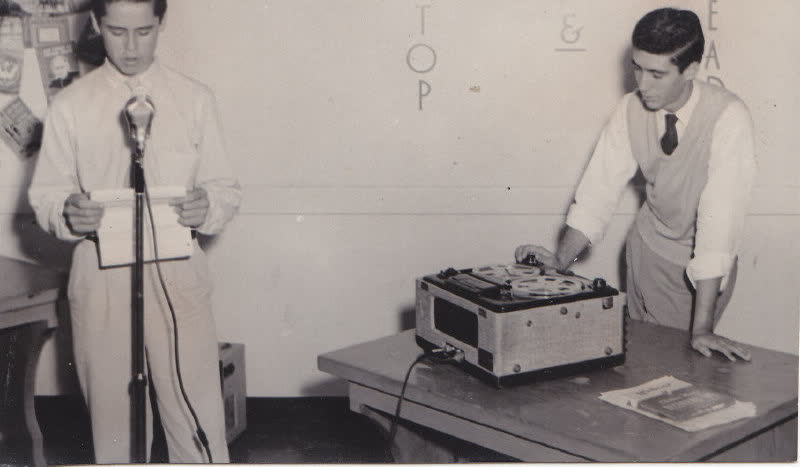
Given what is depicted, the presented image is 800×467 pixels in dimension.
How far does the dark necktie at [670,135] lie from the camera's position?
A: 236 centimetres

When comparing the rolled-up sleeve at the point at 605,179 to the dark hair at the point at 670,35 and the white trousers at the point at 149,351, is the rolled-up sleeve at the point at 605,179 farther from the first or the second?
the white trousers at the point at 149,351

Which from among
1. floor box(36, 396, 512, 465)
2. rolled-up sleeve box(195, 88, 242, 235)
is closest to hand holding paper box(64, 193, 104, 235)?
rolled-up sleeve box(195, 88, 242, 235)

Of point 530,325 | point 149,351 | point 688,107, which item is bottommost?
point 149,351

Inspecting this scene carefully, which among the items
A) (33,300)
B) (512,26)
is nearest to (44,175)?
(33,300)

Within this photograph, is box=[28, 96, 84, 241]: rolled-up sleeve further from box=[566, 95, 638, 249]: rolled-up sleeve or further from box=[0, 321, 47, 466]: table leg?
box=[566, 95, 638, 249]: rolled-up sleeve

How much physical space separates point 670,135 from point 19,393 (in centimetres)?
198

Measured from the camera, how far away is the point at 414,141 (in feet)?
10.3

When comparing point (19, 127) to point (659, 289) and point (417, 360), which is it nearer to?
point (417, 360)

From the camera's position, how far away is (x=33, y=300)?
8.16 ft

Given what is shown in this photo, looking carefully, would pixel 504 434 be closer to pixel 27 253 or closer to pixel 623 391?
pixel 623 391

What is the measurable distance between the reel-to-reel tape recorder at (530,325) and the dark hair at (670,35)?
0.71m

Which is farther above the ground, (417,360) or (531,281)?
(531,281)

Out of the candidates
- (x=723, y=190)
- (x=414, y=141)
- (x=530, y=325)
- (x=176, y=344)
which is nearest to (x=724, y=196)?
(x=723, y=190)

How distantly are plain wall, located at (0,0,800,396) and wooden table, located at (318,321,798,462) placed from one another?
1199 mm
